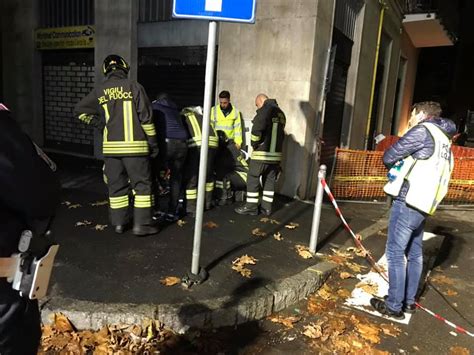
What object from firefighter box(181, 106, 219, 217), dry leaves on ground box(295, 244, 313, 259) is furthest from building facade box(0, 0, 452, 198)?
dry leaves on ground box(295, 244, 313, 259)

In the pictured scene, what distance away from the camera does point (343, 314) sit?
3.82 meters

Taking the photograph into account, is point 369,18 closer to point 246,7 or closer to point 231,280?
point 246,7

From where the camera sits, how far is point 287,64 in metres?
7.54

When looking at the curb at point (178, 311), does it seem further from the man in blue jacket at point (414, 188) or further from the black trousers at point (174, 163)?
the black trousers at point (174, 163)

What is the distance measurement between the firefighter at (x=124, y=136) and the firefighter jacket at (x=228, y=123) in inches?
90.6

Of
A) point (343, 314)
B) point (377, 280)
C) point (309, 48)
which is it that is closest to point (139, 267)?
point (343, 314)

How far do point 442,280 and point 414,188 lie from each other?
1927 mm

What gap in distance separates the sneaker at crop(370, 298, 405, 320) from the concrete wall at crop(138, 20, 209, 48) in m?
6.32

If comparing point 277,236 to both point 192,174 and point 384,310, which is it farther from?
point 384,310

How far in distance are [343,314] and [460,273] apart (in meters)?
2.11

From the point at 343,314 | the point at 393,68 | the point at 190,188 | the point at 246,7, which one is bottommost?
the point at 343,314

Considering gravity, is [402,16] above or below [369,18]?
above

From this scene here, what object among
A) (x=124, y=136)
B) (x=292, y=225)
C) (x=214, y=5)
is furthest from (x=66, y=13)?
(x=214, y=5)

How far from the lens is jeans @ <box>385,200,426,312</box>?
3561 mm
